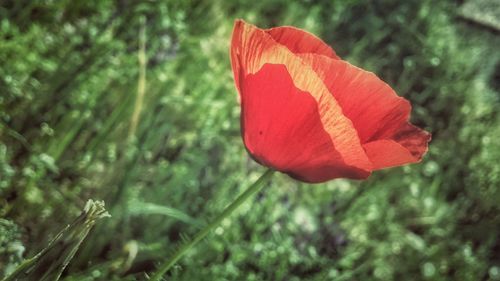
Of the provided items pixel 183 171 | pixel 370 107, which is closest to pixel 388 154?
pixel 370 107

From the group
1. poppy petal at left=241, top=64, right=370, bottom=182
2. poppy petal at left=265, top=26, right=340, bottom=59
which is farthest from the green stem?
poppy petal at left=265, top=26, right=340, bottom=59

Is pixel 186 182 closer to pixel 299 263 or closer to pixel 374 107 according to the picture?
pixel 299 263

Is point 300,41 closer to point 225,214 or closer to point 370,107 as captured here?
point 370,107

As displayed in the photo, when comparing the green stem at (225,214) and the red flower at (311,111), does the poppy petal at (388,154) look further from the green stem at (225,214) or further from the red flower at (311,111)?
the green stem at (225,214)

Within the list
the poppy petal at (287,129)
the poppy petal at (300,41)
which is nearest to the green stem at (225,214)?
the poppy petal at (287,129)

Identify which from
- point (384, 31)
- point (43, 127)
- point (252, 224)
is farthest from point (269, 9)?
point (43, 127)

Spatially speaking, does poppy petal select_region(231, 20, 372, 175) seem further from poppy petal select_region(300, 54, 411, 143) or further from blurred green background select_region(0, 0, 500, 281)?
blurred green background select_region(0, 0, 500, 281)
